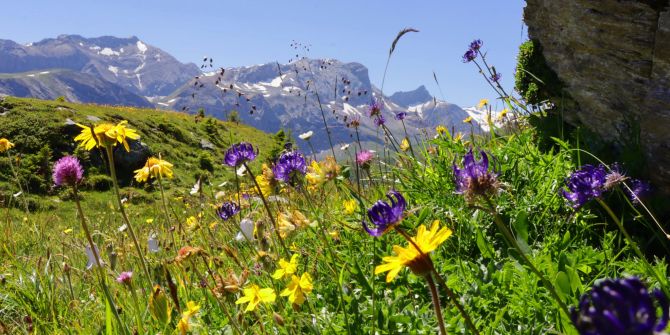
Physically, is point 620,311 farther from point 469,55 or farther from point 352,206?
point 469,55

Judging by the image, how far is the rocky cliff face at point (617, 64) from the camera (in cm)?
381

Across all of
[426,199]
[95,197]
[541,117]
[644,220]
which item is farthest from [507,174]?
[95,197]

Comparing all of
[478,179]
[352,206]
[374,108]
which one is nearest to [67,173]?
[478,179]

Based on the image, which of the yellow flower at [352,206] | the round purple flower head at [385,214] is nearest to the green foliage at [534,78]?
the yellow flower at [352,206]

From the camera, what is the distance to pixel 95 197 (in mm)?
25938

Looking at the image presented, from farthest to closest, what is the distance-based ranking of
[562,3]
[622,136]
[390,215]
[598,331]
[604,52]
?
[562,3], [604,52], [622,136], [390,215], [598,331]

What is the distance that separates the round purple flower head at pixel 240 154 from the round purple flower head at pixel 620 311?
2.55 meters

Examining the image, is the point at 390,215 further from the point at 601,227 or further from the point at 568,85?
the point at 568,85

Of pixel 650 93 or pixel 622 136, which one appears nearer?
pixel 650 93

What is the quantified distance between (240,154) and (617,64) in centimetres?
340

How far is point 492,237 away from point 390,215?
199cm

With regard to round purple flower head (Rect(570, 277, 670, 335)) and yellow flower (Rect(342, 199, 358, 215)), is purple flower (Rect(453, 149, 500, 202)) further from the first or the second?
yellow flower (Rect(342, 199, 358, 215))

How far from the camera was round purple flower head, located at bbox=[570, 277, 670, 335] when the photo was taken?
0.63 metres

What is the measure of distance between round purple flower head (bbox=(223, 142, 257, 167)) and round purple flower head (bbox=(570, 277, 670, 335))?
2.55m
